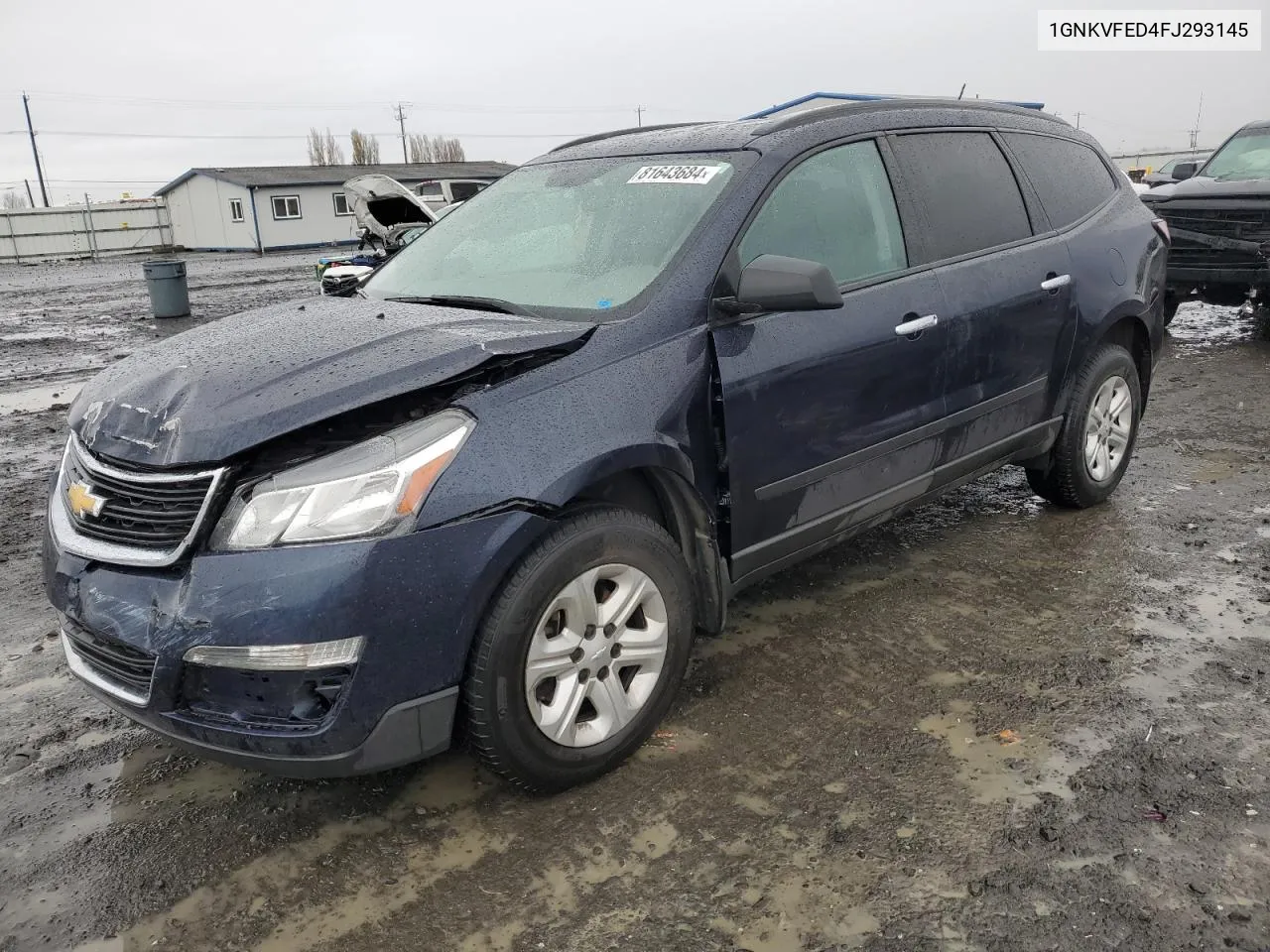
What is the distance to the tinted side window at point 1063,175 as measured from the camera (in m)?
4.36

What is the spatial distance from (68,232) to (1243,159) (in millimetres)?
42943

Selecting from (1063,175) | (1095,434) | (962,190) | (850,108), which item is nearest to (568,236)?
(850,108)

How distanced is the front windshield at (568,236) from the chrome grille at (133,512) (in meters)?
1.21

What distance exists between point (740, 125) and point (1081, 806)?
97.3 inches

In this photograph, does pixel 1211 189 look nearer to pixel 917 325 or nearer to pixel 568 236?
pixel 917 325

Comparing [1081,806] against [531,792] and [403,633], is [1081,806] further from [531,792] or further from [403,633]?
[403,633]

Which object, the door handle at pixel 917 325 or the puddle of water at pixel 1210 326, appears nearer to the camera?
the door handle at pixel 917 325

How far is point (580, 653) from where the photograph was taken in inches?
105

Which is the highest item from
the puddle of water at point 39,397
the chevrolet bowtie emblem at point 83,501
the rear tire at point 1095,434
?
the chevrolet bowtie emblem at point 83,501

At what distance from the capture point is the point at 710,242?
3.05m

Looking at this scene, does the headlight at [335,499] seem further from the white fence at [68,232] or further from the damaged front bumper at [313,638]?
the white fence at [68,232]

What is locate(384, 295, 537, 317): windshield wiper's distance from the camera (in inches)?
123

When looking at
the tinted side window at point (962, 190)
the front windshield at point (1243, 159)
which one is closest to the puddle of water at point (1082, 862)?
the tinted side window at point (962, 190)

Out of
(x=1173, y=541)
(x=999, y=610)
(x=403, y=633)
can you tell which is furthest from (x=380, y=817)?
(x=1173, y=541)
